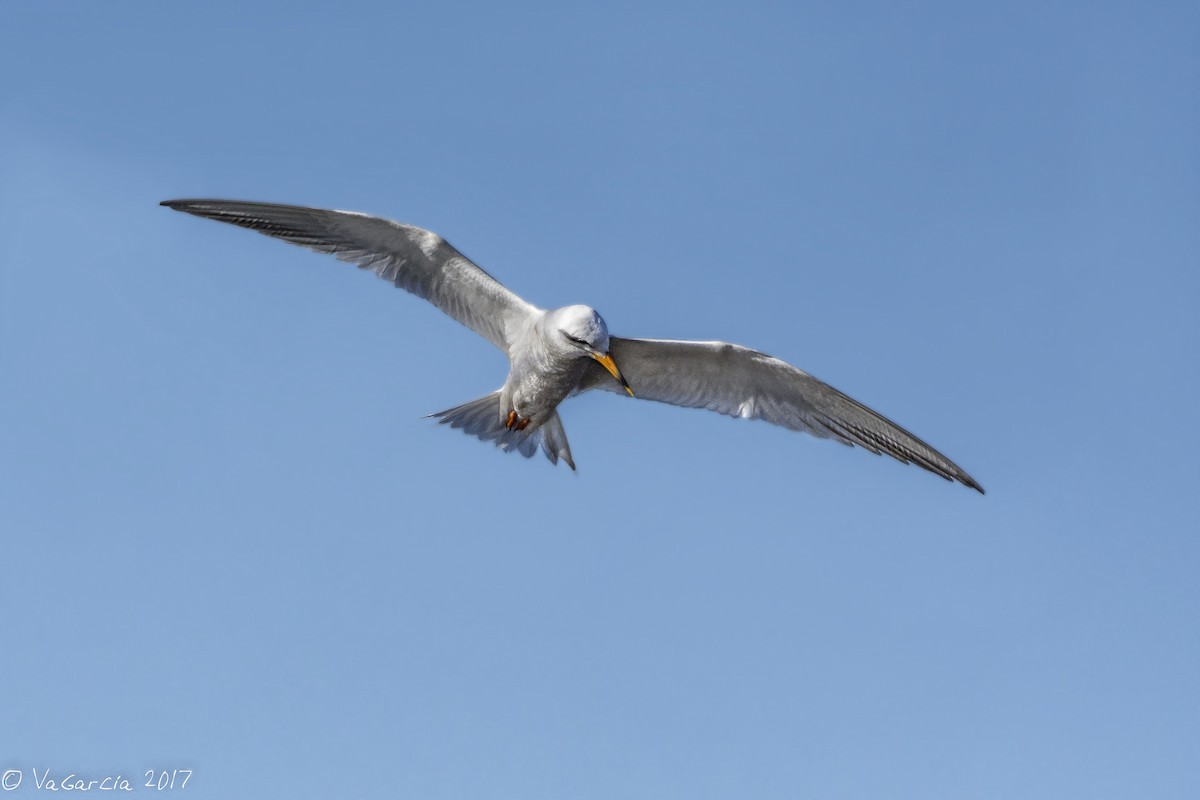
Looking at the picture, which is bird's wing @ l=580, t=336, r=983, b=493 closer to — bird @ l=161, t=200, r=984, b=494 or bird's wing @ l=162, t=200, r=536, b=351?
bird @ l=161, t=200, r=984, b=494

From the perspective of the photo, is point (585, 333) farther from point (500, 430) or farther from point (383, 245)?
point (383, 245)

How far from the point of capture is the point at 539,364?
1703 cm

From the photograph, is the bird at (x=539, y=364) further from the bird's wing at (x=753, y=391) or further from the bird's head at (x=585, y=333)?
the bird's head at (x=585, y=333)

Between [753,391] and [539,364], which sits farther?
[753,391]

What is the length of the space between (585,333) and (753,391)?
9.55ft

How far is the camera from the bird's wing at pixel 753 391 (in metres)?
17.7

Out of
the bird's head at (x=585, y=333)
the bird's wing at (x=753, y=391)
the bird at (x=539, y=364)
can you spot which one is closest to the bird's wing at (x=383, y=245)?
the bird at (x=539, y=364)

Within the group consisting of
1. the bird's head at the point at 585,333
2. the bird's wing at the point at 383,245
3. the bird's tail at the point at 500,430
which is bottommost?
the bird's tail at the point at 500,430

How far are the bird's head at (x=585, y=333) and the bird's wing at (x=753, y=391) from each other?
41.6 inches

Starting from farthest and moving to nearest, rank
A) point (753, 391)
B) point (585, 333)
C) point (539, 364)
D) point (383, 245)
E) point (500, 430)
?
point (500, 430), point (753, 391), point (383, 245), point (539, 364), point (585, 333)

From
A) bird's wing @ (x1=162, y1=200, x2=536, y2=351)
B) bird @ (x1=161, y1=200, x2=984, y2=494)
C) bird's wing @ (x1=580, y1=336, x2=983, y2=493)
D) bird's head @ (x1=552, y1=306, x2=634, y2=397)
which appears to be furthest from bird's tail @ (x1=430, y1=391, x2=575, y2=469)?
bird's head @ (x1=552, y1=306, x2=634, y2=397)

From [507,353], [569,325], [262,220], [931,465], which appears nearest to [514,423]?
[507,353]

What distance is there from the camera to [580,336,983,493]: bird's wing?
17719mm

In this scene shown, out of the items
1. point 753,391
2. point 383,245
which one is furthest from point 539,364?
point 753,391
